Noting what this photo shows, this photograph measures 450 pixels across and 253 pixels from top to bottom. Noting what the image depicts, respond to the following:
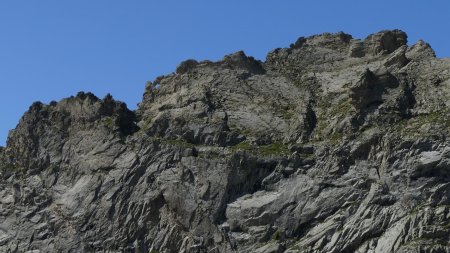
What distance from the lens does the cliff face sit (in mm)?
110250

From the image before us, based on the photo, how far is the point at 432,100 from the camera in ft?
398

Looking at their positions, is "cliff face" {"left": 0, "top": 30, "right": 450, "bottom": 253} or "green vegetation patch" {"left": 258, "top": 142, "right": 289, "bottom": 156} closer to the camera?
"cliff face" {"left": 0, "top": 30, "right": 450, "bottom": 253}

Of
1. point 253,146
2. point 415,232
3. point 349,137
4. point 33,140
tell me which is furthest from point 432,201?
point 33,140

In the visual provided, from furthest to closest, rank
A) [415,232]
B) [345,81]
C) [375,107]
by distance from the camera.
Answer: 1. [345,81]
2. [375,107]
3. [415,232]

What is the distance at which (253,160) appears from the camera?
11781cm

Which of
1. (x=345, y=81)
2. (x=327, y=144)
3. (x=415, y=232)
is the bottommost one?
(x=415, y=232)

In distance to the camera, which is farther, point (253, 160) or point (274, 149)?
point (274, 149)

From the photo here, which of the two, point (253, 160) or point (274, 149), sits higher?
point (274, 149)

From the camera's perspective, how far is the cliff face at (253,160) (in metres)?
110

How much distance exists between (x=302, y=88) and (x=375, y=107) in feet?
43.1

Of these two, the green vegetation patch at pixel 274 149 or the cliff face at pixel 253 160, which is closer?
the cliff face at pixel 253 160

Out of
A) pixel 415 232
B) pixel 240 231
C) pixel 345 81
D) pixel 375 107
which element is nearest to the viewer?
pixel 415 232

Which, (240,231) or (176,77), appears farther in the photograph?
(176,77)

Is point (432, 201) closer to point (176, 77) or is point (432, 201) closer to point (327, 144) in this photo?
point (327, 144)
